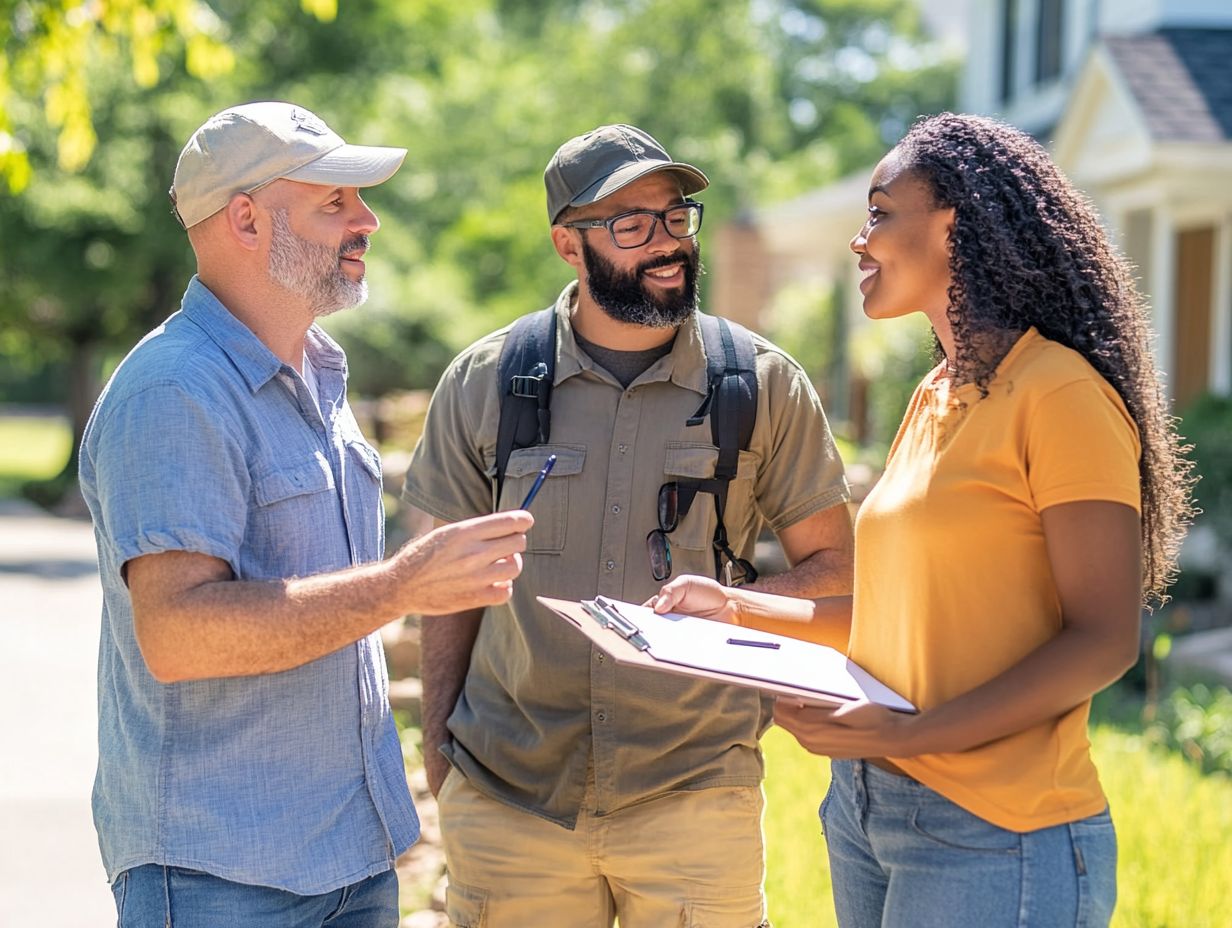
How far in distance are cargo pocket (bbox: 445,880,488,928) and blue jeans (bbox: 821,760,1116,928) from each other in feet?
3.82

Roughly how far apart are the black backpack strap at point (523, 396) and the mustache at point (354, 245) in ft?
2.01

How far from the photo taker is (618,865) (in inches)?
129

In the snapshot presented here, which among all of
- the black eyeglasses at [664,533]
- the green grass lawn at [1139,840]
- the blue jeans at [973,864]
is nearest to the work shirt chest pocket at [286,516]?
the black eyeglasses at [664,533]

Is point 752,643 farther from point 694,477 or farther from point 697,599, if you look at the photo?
point 694,477

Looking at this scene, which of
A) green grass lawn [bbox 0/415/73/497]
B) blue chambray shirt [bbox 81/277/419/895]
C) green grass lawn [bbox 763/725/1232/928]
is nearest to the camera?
blue chambray shirt [bbox 81/277/419/895]

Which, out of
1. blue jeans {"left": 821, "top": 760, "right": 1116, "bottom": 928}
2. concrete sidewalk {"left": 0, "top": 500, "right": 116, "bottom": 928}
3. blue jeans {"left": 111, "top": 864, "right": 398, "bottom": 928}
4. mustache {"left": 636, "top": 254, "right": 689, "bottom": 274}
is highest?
mustache {"left": 636, "top": 254, "right": 689, "bottom": 274}

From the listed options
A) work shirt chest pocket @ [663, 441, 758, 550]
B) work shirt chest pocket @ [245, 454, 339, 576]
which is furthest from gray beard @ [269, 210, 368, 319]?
work shirt chest pocket @ [663, 441, 758, 550]

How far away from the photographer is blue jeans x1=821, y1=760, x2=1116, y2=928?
2217 millimetres

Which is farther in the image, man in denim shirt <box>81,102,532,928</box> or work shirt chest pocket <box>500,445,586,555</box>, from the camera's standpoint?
work shirt chest pocket <box>500,445,586,555</box>

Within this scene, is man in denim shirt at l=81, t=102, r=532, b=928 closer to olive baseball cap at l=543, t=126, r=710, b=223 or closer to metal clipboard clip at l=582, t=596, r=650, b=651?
metal clipboard clip at l=582, t=596, r=650, b=651

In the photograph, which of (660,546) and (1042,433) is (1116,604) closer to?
(1042,433)

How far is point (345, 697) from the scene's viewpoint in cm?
272

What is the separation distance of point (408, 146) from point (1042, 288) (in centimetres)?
2552

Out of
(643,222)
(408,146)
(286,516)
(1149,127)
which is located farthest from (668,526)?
(408,146)
